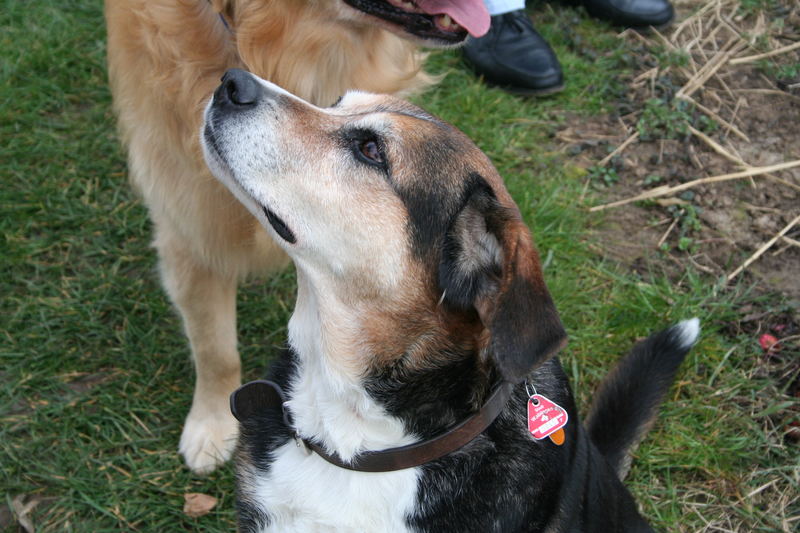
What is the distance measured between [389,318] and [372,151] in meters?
0.48

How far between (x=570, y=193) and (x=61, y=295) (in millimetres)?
2609

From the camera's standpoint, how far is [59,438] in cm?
318

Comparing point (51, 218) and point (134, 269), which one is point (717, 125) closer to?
point (134, 269)

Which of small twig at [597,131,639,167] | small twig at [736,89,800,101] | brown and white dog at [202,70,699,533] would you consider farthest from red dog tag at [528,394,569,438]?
small twig at [736,89,800,101]

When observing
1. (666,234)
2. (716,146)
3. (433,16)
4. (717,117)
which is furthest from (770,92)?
(433,16)

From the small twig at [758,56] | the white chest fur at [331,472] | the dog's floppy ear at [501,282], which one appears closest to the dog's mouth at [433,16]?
the dog's floppy ear at [501,282]

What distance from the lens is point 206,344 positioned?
10.1ft

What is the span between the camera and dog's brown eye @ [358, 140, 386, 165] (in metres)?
2.24

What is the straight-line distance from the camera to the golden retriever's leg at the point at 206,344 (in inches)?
117

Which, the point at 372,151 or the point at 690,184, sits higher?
the point at 372,151

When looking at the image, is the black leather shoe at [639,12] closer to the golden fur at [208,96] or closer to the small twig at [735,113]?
the small twig at [735,113]

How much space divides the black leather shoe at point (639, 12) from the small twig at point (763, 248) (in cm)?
166

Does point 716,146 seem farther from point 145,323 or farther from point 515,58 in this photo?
point 145,323

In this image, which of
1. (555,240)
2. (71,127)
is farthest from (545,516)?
(71,127)
